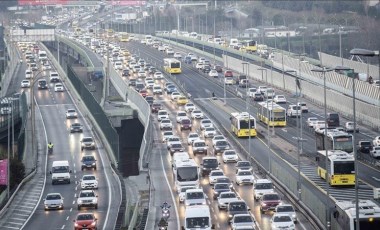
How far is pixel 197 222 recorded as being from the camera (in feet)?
164

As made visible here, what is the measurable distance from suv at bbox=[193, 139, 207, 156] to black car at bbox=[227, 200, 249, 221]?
2567 centimetres

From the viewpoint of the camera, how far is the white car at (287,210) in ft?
172

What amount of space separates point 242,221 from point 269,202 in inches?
238

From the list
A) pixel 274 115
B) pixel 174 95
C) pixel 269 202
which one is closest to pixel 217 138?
pixel 274 115

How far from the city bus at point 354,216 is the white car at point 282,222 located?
8.53ft

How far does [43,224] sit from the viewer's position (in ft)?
192

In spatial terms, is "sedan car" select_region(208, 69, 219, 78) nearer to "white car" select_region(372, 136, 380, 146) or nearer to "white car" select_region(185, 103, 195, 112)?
"white car" select_region(185, 103, 195, 112)

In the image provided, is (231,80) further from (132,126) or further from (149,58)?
(149,58)

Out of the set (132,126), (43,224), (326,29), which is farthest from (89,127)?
(326,29)

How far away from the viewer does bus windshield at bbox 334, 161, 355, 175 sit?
61600 millimetres

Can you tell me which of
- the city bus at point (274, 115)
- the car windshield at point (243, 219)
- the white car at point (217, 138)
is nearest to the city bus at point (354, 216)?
the car windshield at point (243, 219)

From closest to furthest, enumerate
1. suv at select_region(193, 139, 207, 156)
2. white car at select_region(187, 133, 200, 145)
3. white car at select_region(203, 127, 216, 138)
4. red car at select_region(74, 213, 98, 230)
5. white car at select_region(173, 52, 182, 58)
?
red car at select_region(74, 213, 98, 230)
suv at select_region(193, 139, 207, 156)
white car at select_region(187, 133, 200, 145)
white car at select_region(203, 127, 216, 138)
white car at select_region(173, 52, 182, 58)

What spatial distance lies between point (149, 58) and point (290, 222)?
129 metres

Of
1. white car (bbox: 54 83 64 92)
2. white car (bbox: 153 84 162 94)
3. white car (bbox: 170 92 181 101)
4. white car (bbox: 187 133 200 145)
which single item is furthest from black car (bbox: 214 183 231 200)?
white car (bbox: 54 83 64 92)
